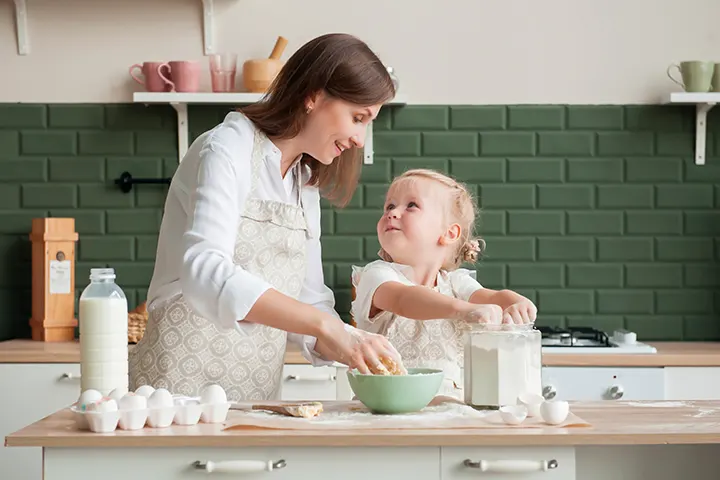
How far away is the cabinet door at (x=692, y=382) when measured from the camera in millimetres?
3555

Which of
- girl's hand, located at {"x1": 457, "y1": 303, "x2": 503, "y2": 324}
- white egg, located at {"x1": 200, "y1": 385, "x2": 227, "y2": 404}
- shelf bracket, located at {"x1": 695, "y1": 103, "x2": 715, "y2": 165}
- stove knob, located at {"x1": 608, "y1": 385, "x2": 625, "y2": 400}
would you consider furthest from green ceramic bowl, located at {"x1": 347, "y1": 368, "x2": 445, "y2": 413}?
shelf bracket, located at {"x1": 695, "y1": 103, "x2": 715, "y2": 165}

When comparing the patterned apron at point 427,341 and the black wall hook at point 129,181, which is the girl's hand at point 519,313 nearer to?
the patterned apron at point 427,341

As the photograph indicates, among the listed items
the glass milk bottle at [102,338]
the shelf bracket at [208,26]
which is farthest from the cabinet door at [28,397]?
the glass milk bottle at [102,338]

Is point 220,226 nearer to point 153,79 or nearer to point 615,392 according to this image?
point 615,392

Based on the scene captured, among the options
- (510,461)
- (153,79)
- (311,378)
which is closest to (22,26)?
(153,79)

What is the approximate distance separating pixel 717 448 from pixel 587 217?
2321 millimetres

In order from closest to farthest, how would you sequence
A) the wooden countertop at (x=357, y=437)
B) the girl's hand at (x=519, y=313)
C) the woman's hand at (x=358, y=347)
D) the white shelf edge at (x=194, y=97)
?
the wooden countertop at (x=357, y=437) → the woman's hand at (x=358, y=347) → the girl's hand at (x=519, y=313) → the white shelf edge at (x=194, y=97)

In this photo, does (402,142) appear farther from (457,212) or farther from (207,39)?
(457,212)

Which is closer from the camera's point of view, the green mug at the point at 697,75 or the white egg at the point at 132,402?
the white egg at the point at 132,402

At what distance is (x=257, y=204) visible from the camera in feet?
7.77

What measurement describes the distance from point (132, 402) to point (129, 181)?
250 centimetres

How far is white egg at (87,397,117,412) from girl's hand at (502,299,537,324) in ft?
2.61

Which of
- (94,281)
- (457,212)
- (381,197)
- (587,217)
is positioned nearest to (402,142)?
(381,197)

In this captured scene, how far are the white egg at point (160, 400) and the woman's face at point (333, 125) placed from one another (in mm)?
781
